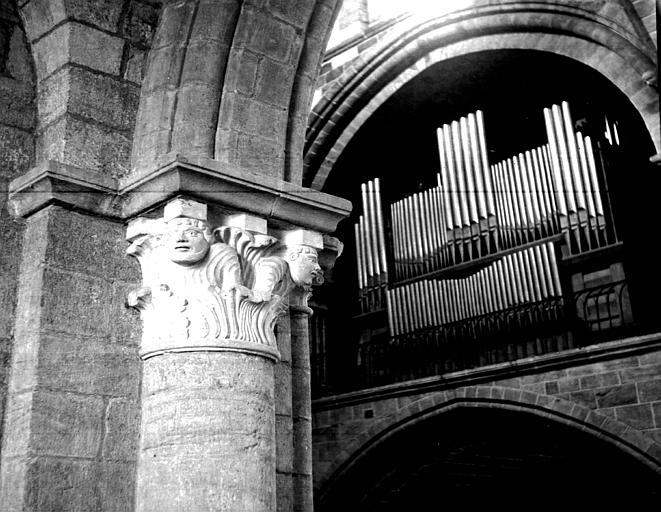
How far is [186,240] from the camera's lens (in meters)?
2.70

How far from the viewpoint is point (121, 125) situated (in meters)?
3.03

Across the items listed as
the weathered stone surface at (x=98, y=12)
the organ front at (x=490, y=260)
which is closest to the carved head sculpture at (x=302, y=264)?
the weathered stone surface at (x=98, y=12)

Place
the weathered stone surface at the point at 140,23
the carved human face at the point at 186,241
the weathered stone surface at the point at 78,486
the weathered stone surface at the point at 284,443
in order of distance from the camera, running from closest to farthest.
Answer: the weathered stone surface at the point at 78,486, the carved human face at the point at 186,241, the weathered stone surface at the point at 284,443, the weathered stone surface at the point at 140,23

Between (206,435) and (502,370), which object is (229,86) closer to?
(206,435)

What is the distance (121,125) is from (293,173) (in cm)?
65

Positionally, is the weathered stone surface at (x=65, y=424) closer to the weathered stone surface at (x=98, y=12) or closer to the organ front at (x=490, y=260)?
the weathered stone surface at (x=98, y=12)

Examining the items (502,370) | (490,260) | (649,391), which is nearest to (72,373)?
(649,391)

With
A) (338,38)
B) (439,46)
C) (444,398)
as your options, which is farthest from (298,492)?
(338,38)

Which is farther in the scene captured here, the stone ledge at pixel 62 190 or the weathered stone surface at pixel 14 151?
the weathered stone surface at pixel 14 151

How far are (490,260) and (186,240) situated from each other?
7.18m

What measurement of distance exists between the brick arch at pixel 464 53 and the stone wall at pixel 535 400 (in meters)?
2.05

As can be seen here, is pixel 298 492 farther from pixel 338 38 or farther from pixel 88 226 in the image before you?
pixel 338 38

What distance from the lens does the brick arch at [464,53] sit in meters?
7.82

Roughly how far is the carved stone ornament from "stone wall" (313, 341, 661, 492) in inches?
208
